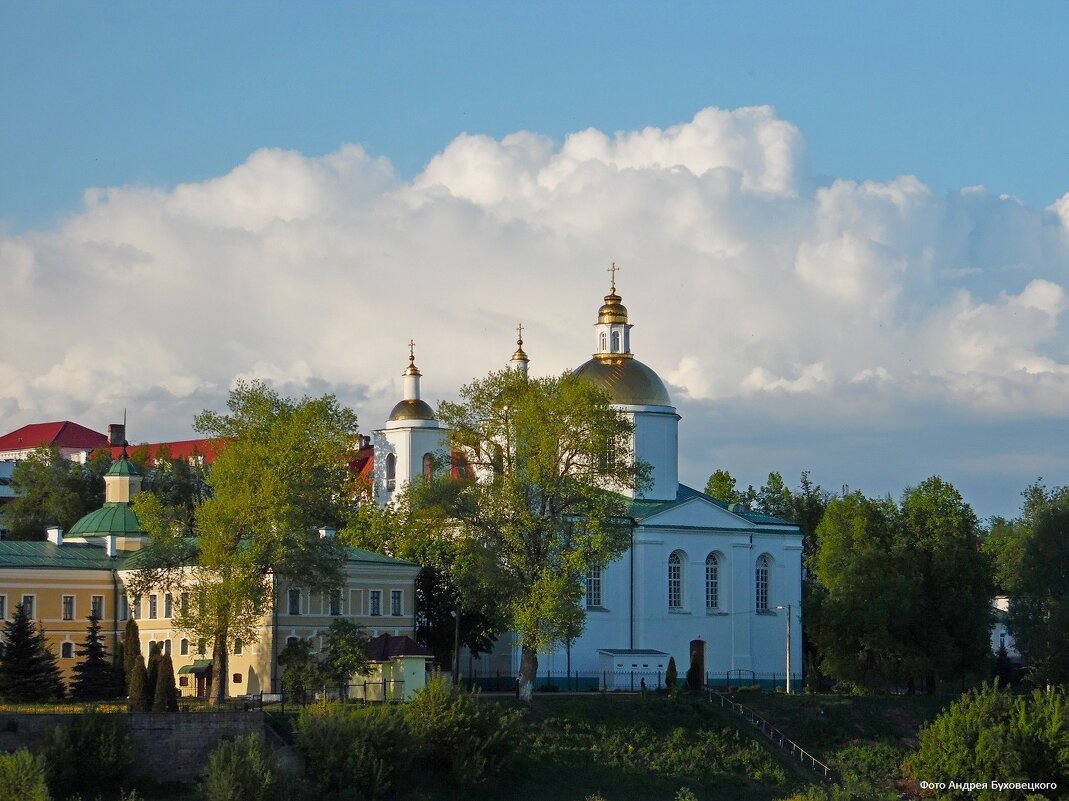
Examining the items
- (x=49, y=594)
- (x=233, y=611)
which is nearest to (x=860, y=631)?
(x=233, y=611)

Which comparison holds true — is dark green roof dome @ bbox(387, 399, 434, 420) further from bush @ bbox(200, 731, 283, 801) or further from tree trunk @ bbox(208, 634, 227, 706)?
bush @ bbox(200, 731, 283, 801)

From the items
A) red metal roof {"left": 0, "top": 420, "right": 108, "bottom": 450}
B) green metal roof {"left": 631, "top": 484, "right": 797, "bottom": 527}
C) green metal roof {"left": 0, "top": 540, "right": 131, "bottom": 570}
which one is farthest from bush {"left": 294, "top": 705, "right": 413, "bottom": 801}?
red metal roof {"left": 0, "top": 420, "right": 108, "bottom": 450}

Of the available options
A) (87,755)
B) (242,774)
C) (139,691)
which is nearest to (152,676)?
(139,691)

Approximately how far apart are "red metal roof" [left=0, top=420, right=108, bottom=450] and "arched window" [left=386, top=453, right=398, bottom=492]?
52716mm

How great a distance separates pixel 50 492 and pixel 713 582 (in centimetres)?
3699

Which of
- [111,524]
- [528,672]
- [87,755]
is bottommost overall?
[87,755]

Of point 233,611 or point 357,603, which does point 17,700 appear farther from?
point 357,603

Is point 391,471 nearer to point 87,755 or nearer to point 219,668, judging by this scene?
point 219,668

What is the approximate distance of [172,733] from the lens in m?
47.5

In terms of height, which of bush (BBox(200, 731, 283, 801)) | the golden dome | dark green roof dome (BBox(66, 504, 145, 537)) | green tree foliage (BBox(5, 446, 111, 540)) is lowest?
bush (BBox(200, 731, 283, 801))

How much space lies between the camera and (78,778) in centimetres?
4434

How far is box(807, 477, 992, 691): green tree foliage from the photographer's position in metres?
68.2

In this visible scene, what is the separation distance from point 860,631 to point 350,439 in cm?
2047

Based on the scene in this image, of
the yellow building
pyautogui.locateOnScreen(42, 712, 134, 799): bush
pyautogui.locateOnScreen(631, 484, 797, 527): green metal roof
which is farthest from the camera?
pyautogui.locateOnScreen(631, 484, 797, 527): green metal roof
